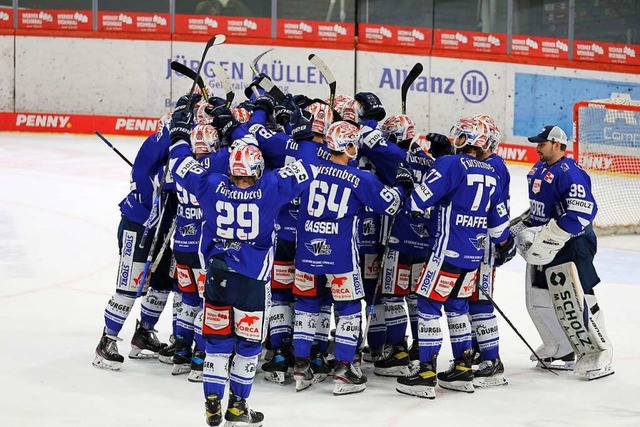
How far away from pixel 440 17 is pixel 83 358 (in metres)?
10.0

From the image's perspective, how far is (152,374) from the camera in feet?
24.1

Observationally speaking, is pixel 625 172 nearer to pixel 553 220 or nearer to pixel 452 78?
pixel 452 78

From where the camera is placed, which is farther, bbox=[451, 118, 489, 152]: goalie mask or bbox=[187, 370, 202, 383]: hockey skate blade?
bbox=[187, 370, 202, 383]: hockey skate blade

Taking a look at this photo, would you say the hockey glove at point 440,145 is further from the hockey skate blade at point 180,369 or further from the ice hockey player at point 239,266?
the hockey skate blade at point 180,369

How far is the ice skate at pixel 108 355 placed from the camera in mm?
7375

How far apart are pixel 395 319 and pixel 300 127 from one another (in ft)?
4.61

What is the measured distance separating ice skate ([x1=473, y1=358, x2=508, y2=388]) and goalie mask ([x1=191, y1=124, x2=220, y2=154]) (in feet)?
6.93

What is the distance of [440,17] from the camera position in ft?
53.7

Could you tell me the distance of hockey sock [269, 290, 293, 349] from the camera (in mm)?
7375

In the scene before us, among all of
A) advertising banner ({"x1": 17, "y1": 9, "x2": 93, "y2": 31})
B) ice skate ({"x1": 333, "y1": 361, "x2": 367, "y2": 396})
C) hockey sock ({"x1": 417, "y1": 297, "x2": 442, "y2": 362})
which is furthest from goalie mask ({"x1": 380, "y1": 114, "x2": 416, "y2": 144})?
advertising banner ({"x1": 17, "y1": 9, "x2": 93, "y2": 31})

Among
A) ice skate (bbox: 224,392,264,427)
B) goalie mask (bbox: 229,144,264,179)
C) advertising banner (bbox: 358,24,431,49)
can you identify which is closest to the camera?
goalie mask (bbox: 229,144,264,179)

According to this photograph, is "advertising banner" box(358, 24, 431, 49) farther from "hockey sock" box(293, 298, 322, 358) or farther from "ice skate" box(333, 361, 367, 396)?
"ice skate" box(333, 361, 367, 396)

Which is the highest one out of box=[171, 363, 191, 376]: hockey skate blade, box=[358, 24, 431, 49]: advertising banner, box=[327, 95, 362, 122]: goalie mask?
box=[358, 24, 431, 49]: advertising banner

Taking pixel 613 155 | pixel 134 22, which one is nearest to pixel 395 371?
pixel 613 155
